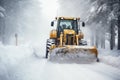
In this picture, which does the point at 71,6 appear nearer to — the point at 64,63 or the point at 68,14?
the point at 68,14

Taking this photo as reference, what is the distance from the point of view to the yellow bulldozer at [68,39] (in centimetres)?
1367

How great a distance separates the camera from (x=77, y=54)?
44.6 ft

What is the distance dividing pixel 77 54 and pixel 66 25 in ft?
Result: 10.5

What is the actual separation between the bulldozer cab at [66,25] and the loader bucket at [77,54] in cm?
270

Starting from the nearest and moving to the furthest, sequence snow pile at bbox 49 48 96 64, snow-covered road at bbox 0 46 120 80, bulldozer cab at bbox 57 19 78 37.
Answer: snow-covered road at bbox 0 46 120 80, snow pile at bbox 49 48 96 64, bulldozer cab at bbox 57 19 78 37

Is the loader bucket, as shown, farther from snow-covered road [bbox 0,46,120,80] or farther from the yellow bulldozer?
snow-covered road [bbox 0,46,120,80]

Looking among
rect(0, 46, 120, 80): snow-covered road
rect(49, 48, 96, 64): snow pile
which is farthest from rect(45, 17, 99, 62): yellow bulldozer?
rect(0, 46, 120, 80): snow-covered road

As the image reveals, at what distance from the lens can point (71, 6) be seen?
49656 millimetres

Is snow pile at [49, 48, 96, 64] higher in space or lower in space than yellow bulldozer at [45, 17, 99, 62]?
lower

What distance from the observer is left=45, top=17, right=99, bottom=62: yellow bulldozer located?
44.9ft

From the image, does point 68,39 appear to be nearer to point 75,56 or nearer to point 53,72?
point 75,56

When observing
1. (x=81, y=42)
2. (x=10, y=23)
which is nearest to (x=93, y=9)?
(x=81, y=42)

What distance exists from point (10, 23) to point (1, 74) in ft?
121

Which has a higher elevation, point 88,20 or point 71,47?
point 88,20
